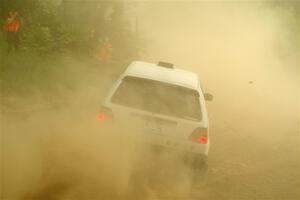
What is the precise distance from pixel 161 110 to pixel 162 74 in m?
0.73

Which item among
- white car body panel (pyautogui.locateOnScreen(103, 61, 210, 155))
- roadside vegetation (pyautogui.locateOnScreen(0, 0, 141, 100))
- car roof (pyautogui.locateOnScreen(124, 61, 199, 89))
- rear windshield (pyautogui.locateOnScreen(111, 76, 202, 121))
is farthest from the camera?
roadside vegetation (pyautogui.locateOnScreen(0, 0, 141, 100))

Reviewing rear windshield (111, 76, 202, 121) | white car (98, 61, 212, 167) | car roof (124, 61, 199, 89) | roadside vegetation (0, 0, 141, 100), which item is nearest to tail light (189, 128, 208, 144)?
white car (98, 61, 212, 167)

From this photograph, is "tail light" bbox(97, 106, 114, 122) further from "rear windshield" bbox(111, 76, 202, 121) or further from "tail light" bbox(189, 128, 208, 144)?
"tail light" bbox(189, 128, 208, 144)

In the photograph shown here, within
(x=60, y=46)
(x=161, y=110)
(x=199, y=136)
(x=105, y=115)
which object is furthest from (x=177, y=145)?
(x=60, y=46)

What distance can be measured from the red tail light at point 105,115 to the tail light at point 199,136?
48.8 inches

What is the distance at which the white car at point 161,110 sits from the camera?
774cm

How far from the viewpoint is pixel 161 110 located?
7.88 metres

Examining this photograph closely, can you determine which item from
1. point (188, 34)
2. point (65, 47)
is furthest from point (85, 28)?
point (188, 34)

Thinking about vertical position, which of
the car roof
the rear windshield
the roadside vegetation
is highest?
the car roof

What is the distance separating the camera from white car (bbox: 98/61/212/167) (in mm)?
7742

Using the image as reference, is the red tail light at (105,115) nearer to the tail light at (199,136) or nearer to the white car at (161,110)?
the white car at (161,110)

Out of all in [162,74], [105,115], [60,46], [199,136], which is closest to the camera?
[105,115]

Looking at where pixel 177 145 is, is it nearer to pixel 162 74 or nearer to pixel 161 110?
pixel 161 110

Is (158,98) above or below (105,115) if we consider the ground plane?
above
